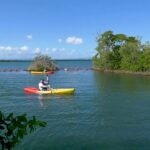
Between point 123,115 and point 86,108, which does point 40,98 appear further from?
point 123,115

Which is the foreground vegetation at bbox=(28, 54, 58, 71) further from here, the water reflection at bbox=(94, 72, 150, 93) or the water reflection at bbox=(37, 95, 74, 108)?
the water reflection at bbox=(37, 95, 74, 108)

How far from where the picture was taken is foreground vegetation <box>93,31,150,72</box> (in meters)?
106

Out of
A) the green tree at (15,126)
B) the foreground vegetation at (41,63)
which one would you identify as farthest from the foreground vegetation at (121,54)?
the green tree at (15,126)

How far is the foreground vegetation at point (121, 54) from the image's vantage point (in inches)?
4178

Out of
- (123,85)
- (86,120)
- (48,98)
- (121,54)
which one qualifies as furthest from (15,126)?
(121,54)

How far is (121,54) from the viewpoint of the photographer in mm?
116562

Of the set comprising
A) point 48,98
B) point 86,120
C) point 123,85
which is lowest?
point 86,120

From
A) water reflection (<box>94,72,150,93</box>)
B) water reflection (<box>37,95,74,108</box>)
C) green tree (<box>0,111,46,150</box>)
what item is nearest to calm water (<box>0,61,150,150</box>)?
water reflection (<box>37,95,74,108</box>)

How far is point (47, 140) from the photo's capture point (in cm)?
2320

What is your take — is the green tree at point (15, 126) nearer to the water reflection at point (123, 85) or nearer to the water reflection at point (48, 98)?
the water reflection at point (48, 98)

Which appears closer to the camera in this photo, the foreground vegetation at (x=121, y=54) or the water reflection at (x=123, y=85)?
the water reflection at (x=123, y=85)

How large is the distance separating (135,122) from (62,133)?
7421 millimetres

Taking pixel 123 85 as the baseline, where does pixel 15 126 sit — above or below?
above

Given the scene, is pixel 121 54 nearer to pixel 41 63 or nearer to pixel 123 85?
pixel 41 63
